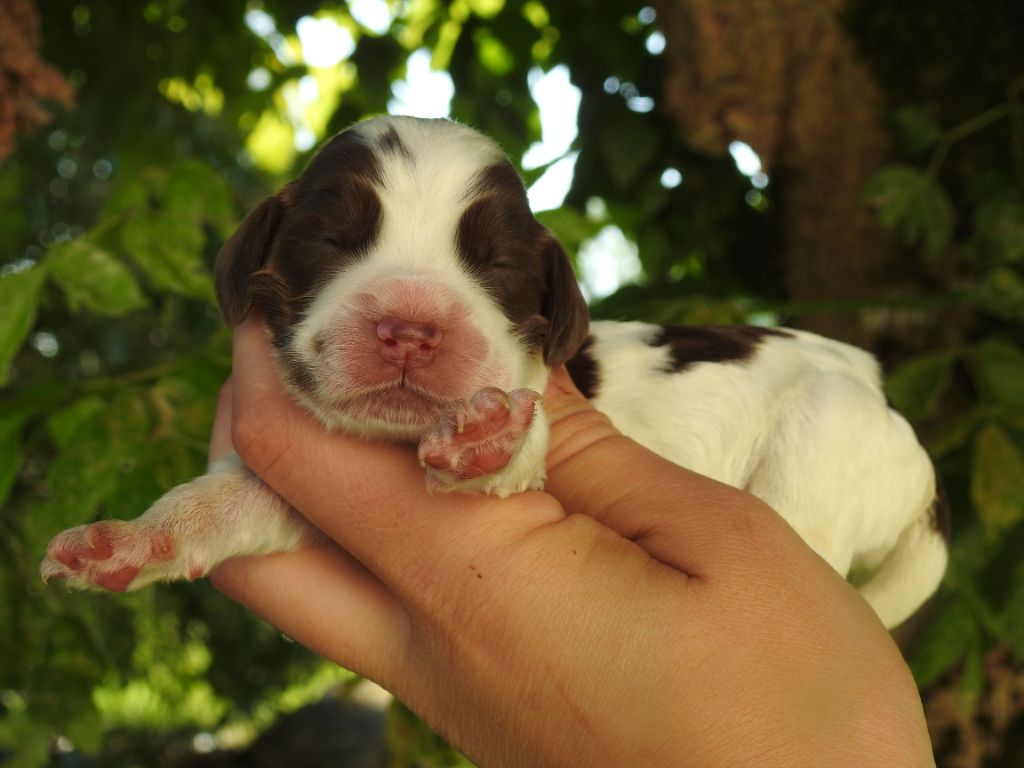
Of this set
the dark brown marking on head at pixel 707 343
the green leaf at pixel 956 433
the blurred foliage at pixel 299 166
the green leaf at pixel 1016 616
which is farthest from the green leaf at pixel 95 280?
the green leaf at pixel 1016 616

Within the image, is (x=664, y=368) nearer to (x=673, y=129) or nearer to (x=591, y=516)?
(x=591, y=516)

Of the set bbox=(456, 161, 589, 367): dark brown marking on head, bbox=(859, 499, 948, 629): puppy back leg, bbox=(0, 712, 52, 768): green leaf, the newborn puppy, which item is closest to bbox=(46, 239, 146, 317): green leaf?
the newborn puppy

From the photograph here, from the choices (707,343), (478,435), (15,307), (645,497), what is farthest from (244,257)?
(707,343)

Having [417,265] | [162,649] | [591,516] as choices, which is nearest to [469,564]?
[591,516]

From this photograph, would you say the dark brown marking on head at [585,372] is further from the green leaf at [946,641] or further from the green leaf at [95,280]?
the green leaf at [946,641]

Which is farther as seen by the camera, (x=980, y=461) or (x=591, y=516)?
(x=980, y=461)

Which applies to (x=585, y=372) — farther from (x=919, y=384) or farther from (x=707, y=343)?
(x=919, y=384)

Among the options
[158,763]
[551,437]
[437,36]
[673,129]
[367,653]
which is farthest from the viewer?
[158,763]
